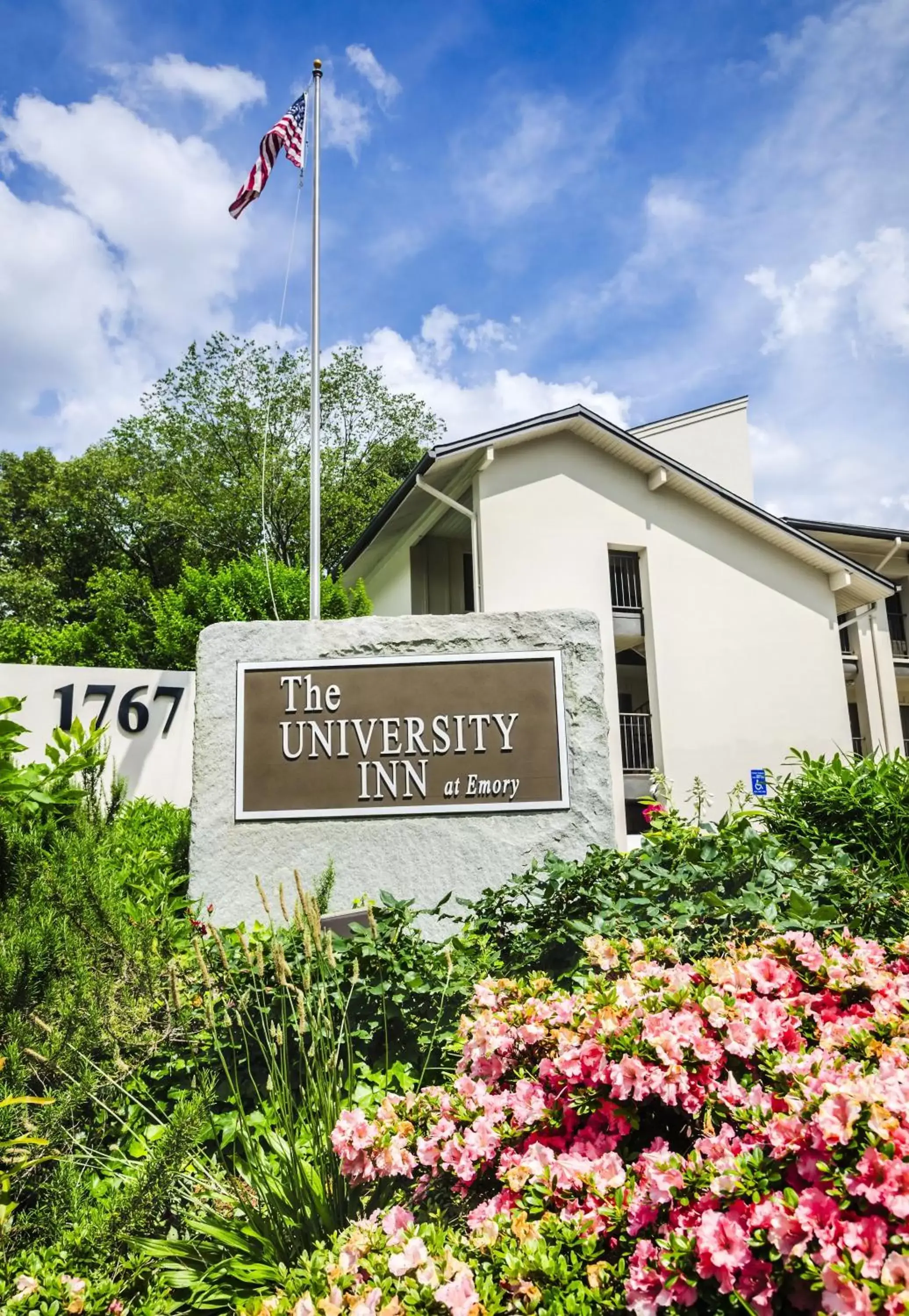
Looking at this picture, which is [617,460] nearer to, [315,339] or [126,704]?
[315,339]

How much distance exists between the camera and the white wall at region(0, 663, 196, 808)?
7.40 m

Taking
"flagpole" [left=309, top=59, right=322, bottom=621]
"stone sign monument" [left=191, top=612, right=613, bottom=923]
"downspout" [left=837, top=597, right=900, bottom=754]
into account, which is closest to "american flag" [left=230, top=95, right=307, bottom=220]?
"flagpole" [left=309, top=59, right=322, bottom=621]

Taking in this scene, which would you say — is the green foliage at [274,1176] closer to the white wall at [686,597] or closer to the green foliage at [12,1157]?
the green foliage at [12,1157]

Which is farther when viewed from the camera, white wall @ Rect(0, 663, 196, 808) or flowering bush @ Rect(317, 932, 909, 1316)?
white wall @ Rect(0, 663, 196, 808)

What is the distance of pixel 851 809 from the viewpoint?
473cm

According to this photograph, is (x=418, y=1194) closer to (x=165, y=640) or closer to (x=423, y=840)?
(x=423, y=840)

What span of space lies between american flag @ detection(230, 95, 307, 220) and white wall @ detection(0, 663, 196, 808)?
17.6 feet

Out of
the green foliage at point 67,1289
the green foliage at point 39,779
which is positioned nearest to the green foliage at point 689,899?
the green foliage at point 67,1289

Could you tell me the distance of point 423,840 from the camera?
16.2 ft

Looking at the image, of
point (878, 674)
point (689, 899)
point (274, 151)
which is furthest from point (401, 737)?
point (878, 674)

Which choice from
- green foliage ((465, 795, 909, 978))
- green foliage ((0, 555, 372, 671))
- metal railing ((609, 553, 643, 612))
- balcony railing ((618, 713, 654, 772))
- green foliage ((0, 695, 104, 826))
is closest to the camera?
green foliage ((465, 795, 909, 978))

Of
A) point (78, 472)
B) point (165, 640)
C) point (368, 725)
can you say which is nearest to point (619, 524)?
point (165, 640)

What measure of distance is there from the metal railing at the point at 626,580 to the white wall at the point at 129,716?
31.7ft

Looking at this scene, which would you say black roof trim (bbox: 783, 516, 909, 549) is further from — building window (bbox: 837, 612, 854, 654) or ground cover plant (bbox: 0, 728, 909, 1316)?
ground cover plant (bbox: 0, 728, 909, 1316)
